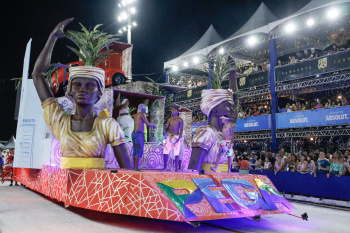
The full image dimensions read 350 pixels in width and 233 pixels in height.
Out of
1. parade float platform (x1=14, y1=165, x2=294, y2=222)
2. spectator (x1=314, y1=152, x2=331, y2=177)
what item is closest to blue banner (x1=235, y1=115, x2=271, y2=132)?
spectator (x1=314, y1=152, x2=331, y2=177)

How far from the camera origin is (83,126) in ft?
18.7

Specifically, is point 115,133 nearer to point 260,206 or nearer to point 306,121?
point 260,206

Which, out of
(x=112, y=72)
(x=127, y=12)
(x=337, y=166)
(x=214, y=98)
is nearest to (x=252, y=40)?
(x=127, y=12)

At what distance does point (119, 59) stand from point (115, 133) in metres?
6.40

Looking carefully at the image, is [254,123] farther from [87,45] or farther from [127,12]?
[87,45]

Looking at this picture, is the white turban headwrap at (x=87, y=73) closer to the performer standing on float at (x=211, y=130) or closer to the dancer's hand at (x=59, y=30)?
the dancer's hand at (x=59, y=30)

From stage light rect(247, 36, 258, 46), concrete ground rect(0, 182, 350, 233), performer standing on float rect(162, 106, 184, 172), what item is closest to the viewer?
concrete ground rect(0, 182, 350, 233)

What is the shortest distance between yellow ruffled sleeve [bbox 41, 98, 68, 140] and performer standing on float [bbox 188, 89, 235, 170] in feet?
8.54

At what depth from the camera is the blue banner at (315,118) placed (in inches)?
569

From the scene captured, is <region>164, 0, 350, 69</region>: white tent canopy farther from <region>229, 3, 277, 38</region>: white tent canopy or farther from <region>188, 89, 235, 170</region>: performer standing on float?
<region>188, 89, 235, 170</region>: performer standing on float

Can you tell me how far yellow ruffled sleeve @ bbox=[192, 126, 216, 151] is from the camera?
6383mm

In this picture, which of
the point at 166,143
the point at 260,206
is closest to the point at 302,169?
the point at 166,143

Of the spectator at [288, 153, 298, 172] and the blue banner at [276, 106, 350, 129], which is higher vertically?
the blue banner at [276, 106, 350, 129]

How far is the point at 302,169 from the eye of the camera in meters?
10.4
